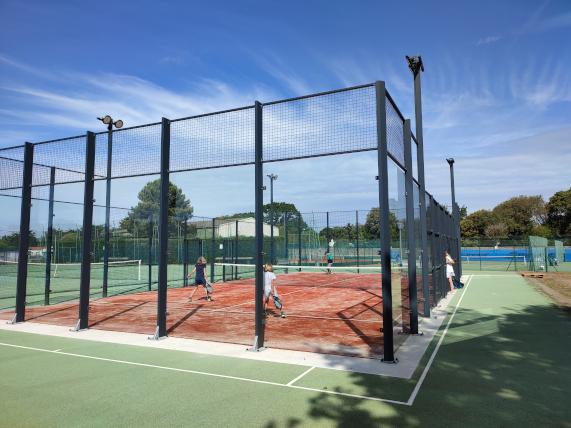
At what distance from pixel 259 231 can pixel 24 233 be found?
21.9 feet

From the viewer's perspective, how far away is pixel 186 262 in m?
19.6

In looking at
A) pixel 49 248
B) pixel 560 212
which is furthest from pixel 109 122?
pixel 560 212

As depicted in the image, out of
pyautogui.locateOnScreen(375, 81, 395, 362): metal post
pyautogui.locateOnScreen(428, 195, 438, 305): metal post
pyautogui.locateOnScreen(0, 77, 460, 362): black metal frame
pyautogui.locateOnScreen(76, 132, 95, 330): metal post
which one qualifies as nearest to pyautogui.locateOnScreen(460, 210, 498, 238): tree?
pyautogui.locateOnScreen(0, 77, 460, 362): black metal frame

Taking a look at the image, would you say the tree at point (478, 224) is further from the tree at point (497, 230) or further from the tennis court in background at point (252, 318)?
the tennis court in background at point (252, 318)

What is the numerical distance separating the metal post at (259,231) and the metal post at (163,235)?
7.27 feet

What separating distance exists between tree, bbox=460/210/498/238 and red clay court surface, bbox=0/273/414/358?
72.4m

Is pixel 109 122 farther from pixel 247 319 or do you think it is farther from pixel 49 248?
pixel 247 319

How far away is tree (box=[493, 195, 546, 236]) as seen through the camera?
248ft

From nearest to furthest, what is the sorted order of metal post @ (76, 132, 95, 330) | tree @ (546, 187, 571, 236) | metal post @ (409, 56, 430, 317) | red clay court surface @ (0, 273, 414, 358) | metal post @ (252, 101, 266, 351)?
metal post @ (252, 101, 266, 351) < red clay court surface @ (0, 273, 414, 358) < metal post @ (76, 132, 95, 330) < metal post @ (409, 56, 430, 317) < tree @ (546, 187, 571, 236)

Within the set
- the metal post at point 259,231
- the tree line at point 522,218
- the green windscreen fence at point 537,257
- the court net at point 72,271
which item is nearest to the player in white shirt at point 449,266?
the metal post at point 259,231

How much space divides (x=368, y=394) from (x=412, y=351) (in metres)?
2.43

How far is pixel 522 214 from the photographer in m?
77.1

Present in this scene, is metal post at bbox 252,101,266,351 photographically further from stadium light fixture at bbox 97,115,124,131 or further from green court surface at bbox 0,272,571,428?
stadium light fixture at bbox 97,115,124,131

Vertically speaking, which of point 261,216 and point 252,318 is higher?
point 261,216
